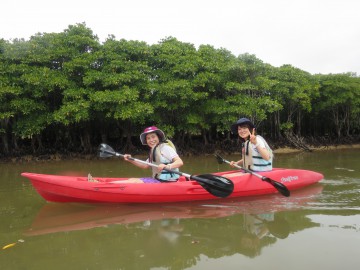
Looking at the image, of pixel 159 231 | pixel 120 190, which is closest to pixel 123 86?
pixel 120 190

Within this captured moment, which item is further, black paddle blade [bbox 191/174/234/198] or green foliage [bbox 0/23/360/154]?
green foliage [bbox 0/23/360/154]

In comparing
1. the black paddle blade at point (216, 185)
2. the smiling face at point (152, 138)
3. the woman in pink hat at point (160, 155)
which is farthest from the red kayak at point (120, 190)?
the smiling face at point (152, 138)

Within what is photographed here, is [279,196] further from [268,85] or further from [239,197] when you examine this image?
[268,85]

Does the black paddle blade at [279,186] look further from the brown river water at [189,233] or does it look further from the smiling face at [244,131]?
the smiling face at [244,131]

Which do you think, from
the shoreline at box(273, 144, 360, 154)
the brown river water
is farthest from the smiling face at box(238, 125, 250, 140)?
the shoreline at box(273, 144, 360, 154)

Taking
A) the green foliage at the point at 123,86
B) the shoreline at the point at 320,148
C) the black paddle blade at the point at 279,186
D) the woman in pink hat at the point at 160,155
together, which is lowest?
the shoreline at the point at 320,148

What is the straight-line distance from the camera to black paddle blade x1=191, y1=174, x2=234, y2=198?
16.9 ft

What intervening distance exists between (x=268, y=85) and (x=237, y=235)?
1150cm

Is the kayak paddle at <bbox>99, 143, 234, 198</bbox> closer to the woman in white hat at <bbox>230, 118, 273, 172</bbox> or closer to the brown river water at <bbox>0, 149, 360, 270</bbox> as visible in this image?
the brown river water at <bbox>0, 149, 360, 270</bbox>

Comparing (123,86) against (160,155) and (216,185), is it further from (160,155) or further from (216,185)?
(216,185)

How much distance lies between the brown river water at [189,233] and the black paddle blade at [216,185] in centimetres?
20

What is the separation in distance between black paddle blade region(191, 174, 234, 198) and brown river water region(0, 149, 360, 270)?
7.7 inches

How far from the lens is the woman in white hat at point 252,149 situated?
5.44 m

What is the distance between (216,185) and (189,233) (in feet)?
4.47
